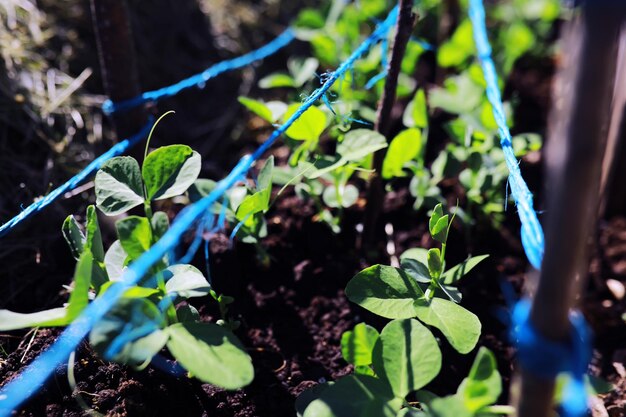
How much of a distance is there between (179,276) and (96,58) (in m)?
1.22

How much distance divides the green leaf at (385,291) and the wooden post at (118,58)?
80 centimetres

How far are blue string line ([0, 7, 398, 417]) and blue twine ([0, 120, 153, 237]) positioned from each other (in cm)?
23

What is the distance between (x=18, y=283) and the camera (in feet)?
4.48

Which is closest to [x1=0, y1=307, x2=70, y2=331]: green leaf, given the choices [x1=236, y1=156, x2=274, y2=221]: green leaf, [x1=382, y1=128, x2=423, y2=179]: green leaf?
[x1=236, y1=156, x2=274, y2=221]: green leaf

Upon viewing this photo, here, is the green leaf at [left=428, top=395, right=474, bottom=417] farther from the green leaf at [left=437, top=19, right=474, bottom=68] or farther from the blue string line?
the green leaf at [left=437, top=19, right=474, bottom=68]

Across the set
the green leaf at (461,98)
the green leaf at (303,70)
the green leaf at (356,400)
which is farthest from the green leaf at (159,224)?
the green leaf at (461,98)

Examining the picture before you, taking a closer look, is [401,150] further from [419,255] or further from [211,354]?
[211,354]

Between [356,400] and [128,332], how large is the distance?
36cm

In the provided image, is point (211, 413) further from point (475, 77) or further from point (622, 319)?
point (475, 77)

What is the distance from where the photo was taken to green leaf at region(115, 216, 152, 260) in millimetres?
967

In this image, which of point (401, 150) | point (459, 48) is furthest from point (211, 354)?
point (459, 48)

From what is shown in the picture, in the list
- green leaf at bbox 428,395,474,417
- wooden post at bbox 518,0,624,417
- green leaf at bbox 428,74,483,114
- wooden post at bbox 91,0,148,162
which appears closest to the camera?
wooden post at bbox 518,0,624,417

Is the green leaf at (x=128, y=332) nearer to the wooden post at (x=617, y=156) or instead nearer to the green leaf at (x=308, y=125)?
the green leaf at (x=308, y=125)

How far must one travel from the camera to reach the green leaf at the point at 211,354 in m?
0.83
